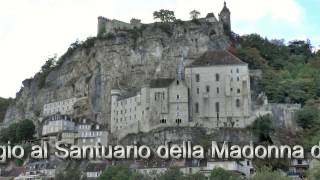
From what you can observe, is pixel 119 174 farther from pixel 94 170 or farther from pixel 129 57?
pixel 129 57

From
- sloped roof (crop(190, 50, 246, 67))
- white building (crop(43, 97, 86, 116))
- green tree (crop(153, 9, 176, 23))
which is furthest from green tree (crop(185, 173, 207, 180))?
green tree (crop(153, 9, 176, 23))

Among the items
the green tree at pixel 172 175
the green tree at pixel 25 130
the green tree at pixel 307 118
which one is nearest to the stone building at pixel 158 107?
the green tree at pixel 307 118

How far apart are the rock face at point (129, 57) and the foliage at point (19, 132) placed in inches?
139

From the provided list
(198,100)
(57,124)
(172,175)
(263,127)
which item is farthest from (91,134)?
(263,127)

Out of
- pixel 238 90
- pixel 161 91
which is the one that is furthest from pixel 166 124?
pixel 238 90

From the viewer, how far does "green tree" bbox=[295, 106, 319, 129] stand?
7450cm

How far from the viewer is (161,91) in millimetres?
76312

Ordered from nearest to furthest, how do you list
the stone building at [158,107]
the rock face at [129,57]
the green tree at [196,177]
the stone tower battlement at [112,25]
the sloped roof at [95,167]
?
the green tree at [196,177] → the sloped roof at [95,167] → the stone building at [158,107] → the rock face at [129,57] → the stone tower battlement at [112,25]

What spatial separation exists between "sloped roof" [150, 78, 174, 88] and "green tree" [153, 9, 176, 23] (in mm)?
13885

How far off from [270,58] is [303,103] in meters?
13.5

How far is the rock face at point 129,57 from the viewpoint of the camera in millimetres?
82938

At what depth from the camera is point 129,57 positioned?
85000 mm

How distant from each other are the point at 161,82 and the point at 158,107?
10.8 feet

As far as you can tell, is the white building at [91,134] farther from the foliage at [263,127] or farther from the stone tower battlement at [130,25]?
the foliage at [263,127]
